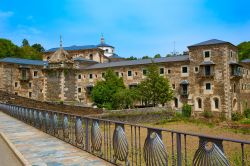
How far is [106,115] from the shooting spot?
112 feet

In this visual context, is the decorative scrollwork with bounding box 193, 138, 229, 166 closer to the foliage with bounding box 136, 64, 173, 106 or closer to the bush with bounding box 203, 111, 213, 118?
the foliage with bounding box 136, 64, 173, 106

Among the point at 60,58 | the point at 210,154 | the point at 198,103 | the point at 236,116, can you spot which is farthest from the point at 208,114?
the point at 210,154

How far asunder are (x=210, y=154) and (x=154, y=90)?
38.9m

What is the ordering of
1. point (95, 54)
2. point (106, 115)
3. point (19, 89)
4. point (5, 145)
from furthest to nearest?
point (95, 54)
point (19, 89)
point (106, 115)
point (5, 145)

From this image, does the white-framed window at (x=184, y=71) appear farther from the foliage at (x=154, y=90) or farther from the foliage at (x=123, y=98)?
the foliage at (x=123, y=98)

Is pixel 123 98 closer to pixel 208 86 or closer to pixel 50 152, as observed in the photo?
pixel 208 86

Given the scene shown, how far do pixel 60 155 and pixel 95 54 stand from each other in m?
61.7

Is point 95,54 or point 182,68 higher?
point 95,54

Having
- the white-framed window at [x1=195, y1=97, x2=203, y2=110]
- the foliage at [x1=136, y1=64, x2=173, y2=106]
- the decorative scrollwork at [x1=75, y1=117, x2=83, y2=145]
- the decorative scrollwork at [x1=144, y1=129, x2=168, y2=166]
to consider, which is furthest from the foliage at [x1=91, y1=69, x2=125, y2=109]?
the decorative scrollwork at [x1=144, y1=129, x2=168, y2=166]

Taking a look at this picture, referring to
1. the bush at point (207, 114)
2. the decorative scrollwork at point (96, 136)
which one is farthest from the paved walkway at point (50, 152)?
the bush at point (207, 114)

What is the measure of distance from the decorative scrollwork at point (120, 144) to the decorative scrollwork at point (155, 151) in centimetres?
90

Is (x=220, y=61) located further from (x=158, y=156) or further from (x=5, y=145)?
(x=158, y=156)

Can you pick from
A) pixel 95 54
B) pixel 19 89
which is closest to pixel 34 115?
pixel 19 89

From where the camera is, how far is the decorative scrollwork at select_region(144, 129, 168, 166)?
5559mm
